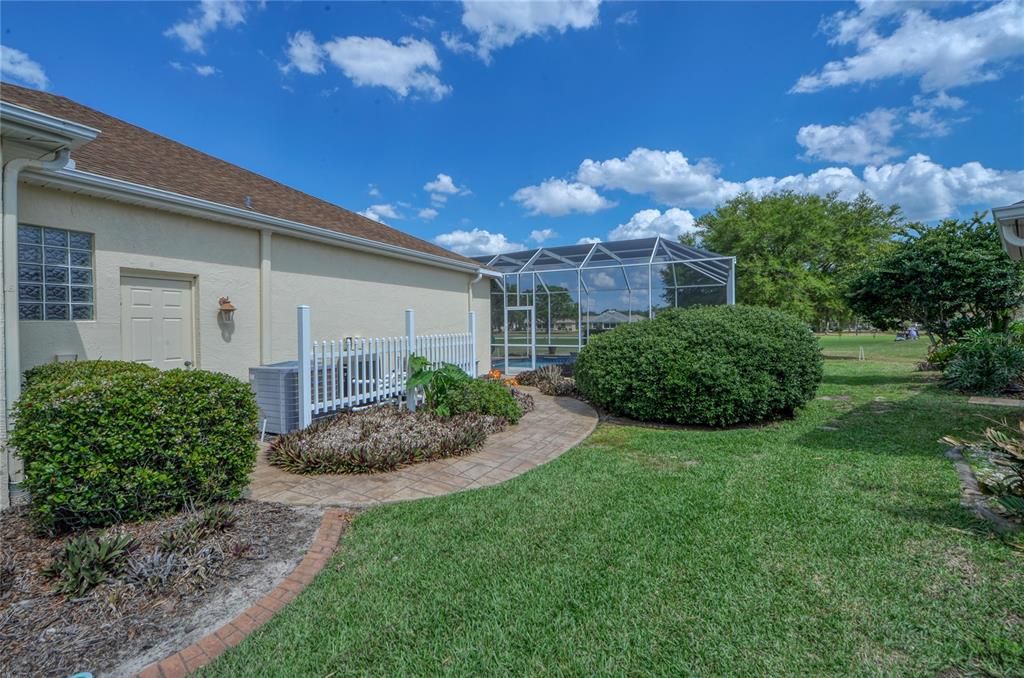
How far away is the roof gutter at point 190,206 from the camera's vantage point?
460cm

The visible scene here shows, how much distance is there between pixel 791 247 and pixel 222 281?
72.0 feet

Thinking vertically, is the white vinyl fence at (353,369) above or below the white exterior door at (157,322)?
below

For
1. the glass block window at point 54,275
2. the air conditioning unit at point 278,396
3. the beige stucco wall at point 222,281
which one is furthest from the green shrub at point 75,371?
the air conditioning unit at point 278,396

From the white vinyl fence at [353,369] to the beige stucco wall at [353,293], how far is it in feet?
3.84

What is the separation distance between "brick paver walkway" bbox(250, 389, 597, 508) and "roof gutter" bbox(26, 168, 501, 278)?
136 inches

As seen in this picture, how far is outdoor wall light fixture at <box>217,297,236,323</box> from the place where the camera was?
20.5 feet

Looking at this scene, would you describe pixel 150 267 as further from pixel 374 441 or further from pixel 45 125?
pixel 374 441

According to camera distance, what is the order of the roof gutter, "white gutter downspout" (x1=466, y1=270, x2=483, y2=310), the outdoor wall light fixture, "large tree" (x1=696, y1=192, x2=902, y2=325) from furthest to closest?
"large tree" (x1=696, y1=192, x2=902, y2=325) < "white gutter downspout" (x1=466, y1=270, x2=483, y2=310) < the outdoor wall light fixture < the roof gutter

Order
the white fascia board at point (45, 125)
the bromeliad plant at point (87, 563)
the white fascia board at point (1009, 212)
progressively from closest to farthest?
the bromeliad plant at point (87, 563), the white fascia board at point (45, 125), the white fascia board at point (1009, 212)

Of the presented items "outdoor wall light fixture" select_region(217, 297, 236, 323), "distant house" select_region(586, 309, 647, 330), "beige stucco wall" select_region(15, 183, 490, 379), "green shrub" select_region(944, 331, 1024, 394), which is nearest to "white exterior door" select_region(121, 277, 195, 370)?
"beige stucco wall" select_region(15, 183, 490, 379)

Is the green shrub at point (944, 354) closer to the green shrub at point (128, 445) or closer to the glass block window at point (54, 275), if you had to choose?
the green shrub at point (128, 445)

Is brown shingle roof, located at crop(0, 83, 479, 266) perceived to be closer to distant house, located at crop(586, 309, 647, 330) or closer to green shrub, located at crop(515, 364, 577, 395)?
green shrub, located at crop(515, 364, 577, 395)

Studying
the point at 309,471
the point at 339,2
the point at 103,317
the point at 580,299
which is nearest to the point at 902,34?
the point at 580,299

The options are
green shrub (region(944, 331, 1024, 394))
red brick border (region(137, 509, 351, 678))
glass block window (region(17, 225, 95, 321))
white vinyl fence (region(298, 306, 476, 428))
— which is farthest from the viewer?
green shrub (region(944, 331, 1024, 394))
